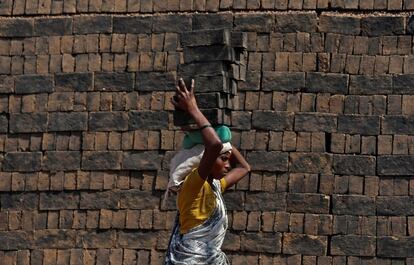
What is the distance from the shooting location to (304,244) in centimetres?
912

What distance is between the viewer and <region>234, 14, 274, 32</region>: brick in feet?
30.7

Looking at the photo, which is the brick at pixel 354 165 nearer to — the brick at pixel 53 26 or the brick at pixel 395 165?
the brick at pixel 395 165

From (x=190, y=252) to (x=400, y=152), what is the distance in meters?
2.89

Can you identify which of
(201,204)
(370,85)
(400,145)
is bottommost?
(201,204)

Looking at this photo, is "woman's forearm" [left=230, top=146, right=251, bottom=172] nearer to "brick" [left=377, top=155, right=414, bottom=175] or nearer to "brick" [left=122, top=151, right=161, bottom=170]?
"brick" [left=377, top=155, right=414, bottom=175]

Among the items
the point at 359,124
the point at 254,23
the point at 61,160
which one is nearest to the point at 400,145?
the point at 359,124

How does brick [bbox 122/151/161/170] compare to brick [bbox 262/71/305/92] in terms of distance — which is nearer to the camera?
brick [bbox 262/71/305/92]

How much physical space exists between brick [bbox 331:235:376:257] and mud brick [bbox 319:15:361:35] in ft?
5.08

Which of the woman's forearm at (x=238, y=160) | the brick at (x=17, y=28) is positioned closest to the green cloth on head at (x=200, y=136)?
the woman's forearm at (x=238, y=160)

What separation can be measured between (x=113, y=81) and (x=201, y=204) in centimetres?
320

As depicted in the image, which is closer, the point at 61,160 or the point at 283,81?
the point at 283,81

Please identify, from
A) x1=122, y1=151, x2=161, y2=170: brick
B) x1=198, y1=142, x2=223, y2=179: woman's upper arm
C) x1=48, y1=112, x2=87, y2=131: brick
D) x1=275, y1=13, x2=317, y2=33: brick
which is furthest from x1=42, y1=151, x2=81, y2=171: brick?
x1=198, y1=142, x2=223, y2=179: woman's upper arm

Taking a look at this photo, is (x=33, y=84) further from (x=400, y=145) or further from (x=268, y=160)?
(x=400, y=145)

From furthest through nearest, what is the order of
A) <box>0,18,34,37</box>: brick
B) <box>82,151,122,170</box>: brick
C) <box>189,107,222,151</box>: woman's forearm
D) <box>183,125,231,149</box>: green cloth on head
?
1. <box>0,18,34,37</box>: brick
2. <box>82,151,122,170</box>: brick
3. <box>183,125,231,149</box>: green cloth on head
4. <box>189,107,222,151</box>: woman's forearm
